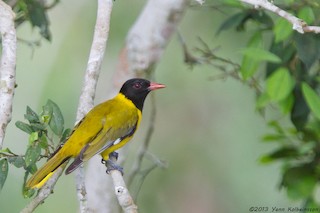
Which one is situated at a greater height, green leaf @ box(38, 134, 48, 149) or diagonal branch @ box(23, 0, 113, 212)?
diagonal branch @ box(23, 0, 113, 212)

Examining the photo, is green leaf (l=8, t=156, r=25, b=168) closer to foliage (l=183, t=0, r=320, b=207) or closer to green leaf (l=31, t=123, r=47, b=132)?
green leaf (l=31, t=123, r=47, b=132)

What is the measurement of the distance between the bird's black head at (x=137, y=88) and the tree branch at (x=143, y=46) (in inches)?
10.5

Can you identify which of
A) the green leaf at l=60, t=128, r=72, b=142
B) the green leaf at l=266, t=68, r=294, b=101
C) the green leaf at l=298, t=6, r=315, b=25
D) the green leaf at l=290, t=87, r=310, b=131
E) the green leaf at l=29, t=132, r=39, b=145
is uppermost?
the green leaf at l=298, t=6, r=315, b=25

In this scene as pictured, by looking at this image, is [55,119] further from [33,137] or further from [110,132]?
[110,132]

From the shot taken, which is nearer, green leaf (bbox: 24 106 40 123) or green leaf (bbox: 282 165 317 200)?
green leaf (bbox: 24 106 40 123)

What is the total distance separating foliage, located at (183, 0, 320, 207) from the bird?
2.27 ft

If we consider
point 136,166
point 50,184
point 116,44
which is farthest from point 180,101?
point 50,184

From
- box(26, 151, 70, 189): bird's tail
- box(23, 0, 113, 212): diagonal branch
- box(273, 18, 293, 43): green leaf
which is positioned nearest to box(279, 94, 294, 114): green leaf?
box(273, 18, 293, 43): green leaf

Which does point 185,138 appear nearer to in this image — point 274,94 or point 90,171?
point 90,171

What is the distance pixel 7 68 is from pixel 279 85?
1.46 meters

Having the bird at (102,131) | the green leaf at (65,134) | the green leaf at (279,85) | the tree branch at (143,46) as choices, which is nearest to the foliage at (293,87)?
the green leaf at (279,85)

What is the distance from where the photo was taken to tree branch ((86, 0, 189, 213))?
207 inches

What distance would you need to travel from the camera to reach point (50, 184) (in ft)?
12.5

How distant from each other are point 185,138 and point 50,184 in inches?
182
